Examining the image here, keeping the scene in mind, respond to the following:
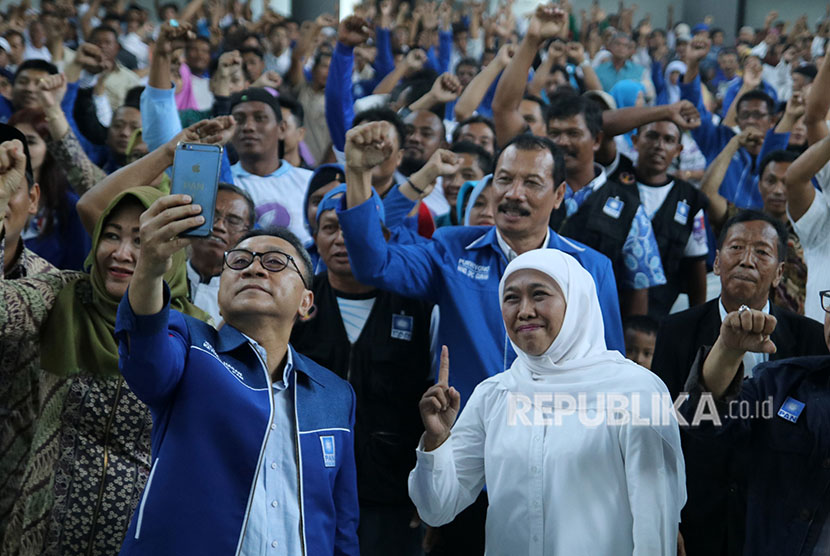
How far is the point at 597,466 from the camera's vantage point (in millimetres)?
2225

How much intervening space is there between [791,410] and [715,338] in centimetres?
61

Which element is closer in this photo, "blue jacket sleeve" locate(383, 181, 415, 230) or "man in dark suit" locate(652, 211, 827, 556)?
"man in dark suit" locate(652, 211, 827, 556)

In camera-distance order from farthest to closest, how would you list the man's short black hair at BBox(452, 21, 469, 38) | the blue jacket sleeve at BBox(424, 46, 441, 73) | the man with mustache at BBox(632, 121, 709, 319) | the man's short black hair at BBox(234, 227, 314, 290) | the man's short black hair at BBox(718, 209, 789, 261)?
the man's short black hair at BBox(452, 21, 469, 38) → the blue jacket sleeve at BBox(424, 46, 441, 73) → the man with mustache at BBox(632, 121, 709, 319) → the man's short black hair at BBox(718, 209, 789, 261) → the man's short black hair at BBox(234, 227, 314, 290)

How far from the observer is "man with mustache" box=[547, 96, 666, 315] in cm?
391

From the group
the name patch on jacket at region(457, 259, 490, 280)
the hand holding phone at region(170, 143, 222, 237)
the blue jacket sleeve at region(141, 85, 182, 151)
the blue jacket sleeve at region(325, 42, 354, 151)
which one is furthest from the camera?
the blue jacket sleeve at region(325, 42, 354, 151)

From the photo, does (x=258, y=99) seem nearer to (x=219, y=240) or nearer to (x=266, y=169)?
(x=266, y=169)

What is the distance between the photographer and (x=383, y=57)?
788 centimetres

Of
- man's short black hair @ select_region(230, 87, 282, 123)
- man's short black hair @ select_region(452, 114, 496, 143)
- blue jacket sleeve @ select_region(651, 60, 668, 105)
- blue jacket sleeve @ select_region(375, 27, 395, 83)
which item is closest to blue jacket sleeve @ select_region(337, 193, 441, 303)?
man's short black hair @ select_region(230, 87, 282, 123)

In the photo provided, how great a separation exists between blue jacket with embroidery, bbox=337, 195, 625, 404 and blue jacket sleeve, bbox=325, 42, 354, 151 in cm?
186

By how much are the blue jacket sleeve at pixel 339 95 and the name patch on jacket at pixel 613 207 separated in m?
1.45

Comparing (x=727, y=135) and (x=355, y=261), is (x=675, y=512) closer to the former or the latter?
(x=355, y=261)

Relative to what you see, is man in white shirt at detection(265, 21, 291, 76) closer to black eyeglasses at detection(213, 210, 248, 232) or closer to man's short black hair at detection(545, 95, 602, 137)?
man's short black hair at detection(545, 95, 602, 137)

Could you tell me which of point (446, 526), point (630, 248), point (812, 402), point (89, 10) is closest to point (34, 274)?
point (446, 526)

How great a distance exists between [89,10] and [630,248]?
7.74m
